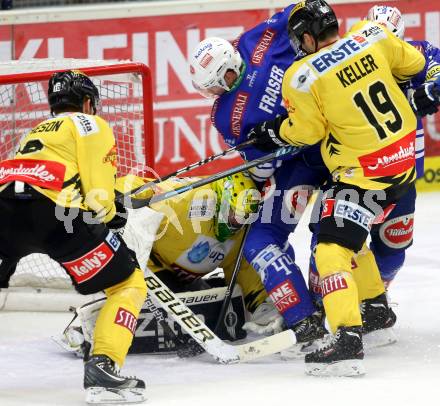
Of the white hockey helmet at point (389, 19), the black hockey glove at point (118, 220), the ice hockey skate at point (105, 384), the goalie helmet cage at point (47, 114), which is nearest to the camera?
the ice hockey skate at point (105, 384)

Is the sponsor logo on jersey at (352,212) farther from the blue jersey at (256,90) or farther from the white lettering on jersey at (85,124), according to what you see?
the white lettering on jersey at (85,124)

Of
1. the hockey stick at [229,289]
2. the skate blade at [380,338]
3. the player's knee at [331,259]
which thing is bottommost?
the skate blade at [380,338]

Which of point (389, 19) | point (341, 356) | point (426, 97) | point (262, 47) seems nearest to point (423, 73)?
point (426, 97)

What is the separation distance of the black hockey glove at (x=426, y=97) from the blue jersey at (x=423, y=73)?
3.0 inches

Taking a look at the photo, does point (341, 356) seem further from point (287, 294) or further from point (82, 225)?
point (82, 225)

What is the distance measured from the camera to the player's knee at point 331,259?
15.2 feet

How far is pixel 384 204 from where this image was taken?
15.9 feet

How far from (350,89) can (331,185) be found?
1.66 ft

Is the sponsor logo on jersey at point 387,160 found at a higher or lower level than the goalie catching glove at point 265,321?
higher

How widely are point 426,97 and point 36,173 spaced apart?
4.91ft

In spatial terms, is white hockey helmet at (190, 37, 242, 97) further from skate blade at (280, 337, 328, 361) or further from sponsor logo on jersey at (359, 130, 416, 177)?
skate blade at (280, 337, 328, 361)

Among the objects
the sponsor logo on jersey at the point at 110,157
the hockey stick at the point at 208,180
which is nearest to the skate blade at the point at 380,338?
the hockey stick at the point at 208,180

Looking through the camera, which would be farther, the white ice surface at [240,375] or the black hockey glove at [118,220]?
the black hockey glove at [118,220]

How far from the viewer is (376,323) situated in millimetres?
5238
